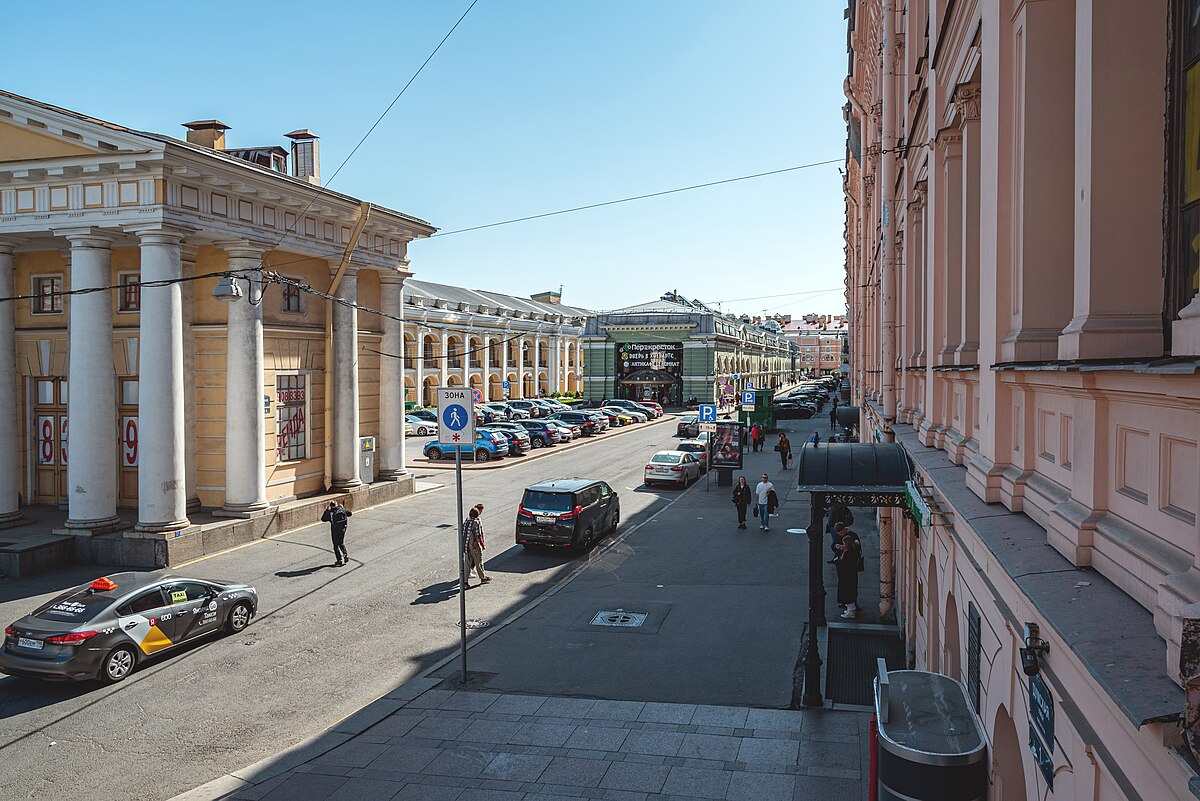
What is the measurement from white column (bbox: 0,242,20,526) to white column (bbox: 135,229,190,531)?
3.87m

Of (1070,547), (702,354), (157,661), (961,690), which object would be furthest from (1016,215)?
(702,354)

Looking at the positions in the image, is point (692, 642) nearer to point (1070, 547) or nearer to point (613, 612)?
point (613, 612)

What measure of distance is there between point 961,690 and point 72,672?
36.9 ft

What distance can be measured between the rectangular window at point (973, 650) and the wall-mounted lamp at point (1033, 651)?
80.3 inches

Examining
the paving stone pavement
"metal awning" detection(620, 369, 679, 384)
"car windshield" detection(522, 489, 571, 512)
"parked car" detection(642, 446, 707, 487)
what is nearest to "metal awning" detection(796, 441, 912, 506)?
the paving stone pavement

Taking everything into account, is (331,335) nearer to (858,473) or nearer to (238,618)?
(238,618)

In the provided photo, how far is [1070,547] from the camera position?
388 centimetres

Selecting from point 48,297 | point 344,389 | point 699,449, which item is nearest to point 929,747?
point 344,389

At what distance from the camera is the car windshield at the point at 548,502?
778 inches

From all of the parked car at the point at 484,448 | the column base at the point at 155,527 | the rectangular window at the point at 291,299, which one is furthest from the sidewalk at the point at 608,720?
the parked car at the point at 484,448

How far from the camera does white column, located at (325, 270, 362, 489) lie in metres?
25.2

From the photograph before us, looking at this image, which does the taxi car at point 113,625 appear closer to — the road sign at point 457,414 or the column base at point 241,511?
the road sign at point 457,414

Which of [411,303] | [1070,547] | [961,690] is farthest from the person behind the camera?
[411,303]

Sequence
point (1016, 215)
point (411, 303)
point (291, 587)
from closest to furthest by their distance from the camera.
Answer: point (1016, 215), point (291, 587), point (411, 303)
